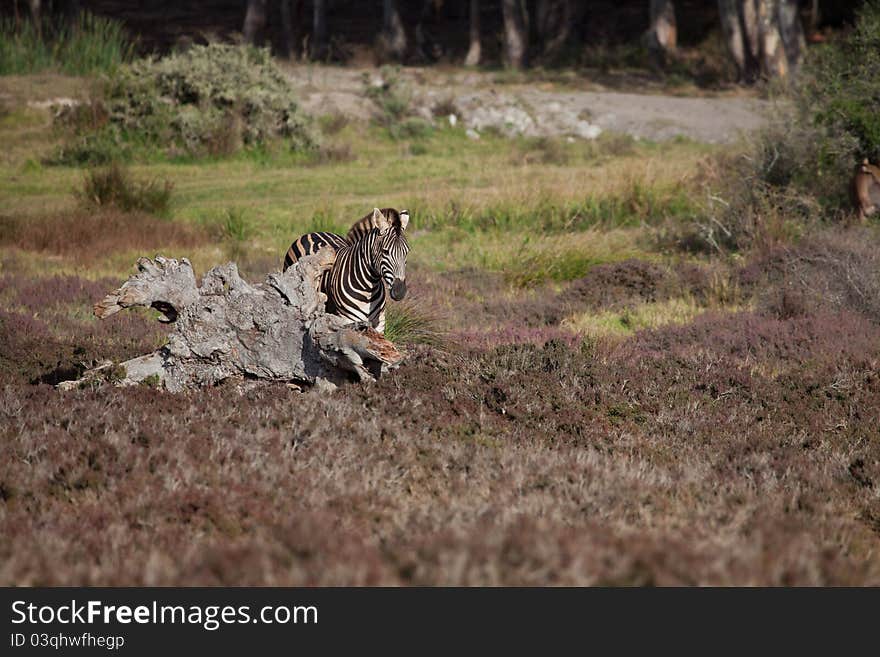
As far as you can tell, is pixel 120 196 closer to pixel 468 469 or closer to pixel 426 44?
pixel 468 469

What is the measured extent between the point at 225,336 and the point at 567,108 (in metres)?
24.9

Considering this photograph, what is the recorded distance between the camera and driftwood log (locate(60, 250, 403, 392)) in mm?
8297

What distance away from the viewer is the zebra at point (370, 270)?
8.30 meters

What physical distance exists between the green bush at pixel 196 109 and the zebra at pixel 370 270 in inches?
722

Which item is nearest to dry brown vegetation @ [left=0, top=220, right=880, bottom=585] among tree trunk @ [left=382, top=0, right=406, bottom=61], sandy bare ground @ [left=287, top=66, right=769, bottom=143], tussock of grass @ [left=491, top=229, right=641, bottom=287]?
tussock of grass @ [left=491, top=229, right=641, bottom=287]

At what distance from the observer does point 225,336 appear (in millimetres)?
8383

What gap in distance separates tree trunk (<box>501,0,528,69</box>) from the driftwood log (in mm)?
35450

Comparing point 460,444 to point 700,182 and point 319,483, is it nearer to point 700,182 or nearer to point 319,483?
point 319,483

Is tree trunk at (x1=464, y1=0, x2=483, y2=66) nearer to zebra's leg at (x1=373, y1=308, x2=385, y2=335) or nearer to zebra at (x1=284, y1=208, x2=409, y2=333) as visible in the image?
zebra at (x1=284, y1=208, x2=409, y2=333)

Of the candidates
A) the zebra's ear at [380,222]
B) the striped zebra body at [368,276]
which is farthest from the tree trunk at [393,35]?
the zebra's ear at [380,222]

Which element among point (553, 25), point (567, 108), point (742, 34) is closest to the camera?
point (567, 108)

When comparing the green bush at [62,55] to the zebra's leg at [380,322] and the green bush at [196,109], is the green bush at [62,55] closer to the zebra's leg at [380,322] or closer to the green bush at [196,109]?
the green bush at [196,109]

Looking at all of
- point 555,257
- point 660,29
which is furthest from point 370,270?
point 660,29

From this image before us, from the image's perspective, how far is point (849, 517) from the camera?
21.0 ft
